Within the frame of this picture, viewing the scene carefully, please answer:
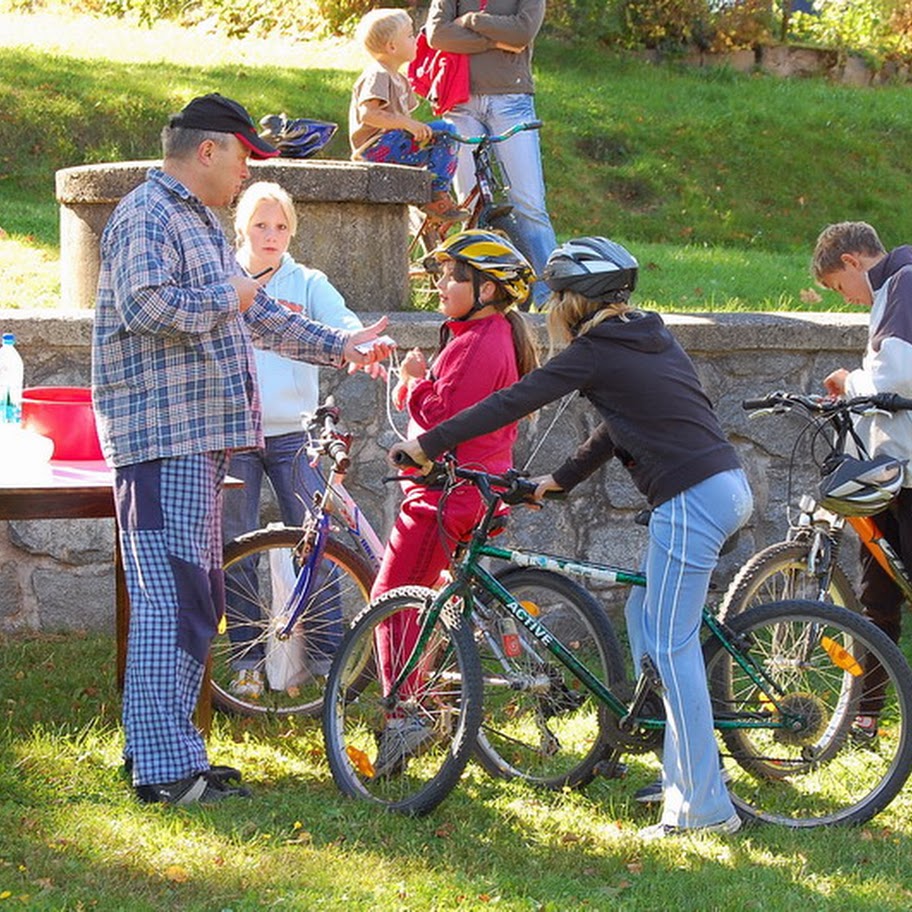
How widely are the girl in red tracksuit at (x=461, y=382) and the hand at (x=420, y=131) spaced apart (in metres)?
3.02

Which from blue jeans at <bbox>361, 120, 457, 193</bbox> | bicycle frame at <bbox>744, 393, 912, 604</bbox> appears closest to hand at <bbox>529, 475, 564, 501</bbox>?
bicycle frame at <bbox>744, 393, 912, 604</bbox>

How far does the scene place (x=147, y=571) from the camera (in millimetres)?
5094

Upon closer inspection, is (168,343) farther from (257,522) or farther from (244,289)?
(257,522)

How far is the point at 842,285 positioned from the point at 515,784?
6.86 ft

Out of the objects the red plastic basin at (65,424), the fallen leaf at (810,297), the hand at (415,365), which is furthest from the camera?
the fallen leaf at (810,297)

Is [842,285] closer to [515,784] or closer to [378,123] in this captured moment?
[515,784]

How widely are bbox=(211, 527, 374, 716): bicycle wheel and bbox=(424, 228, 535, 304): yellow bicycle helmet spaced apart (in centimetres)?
122

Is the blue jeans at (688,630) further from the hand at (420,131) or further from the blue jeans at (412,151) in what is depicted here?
the hand at (420,131)

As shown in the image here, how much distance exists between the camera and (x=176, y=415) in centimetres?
504

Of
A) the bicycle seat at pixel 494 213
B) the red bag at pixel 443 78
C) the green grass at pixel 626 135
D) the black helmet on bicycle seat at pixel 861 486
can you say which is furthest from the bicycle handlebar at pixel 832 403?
the green grass at pixel 626 135

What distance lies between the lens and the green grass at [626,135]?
12.5 m

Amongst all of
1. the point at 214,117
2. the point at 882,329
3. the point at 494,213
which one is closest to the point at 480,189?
the point at 494,213

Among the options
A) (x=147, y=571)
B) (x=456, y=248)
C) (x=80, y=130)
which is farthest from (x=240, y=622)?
(x=80, y=130)

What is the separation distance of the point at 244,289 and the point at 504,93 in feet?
14.0
